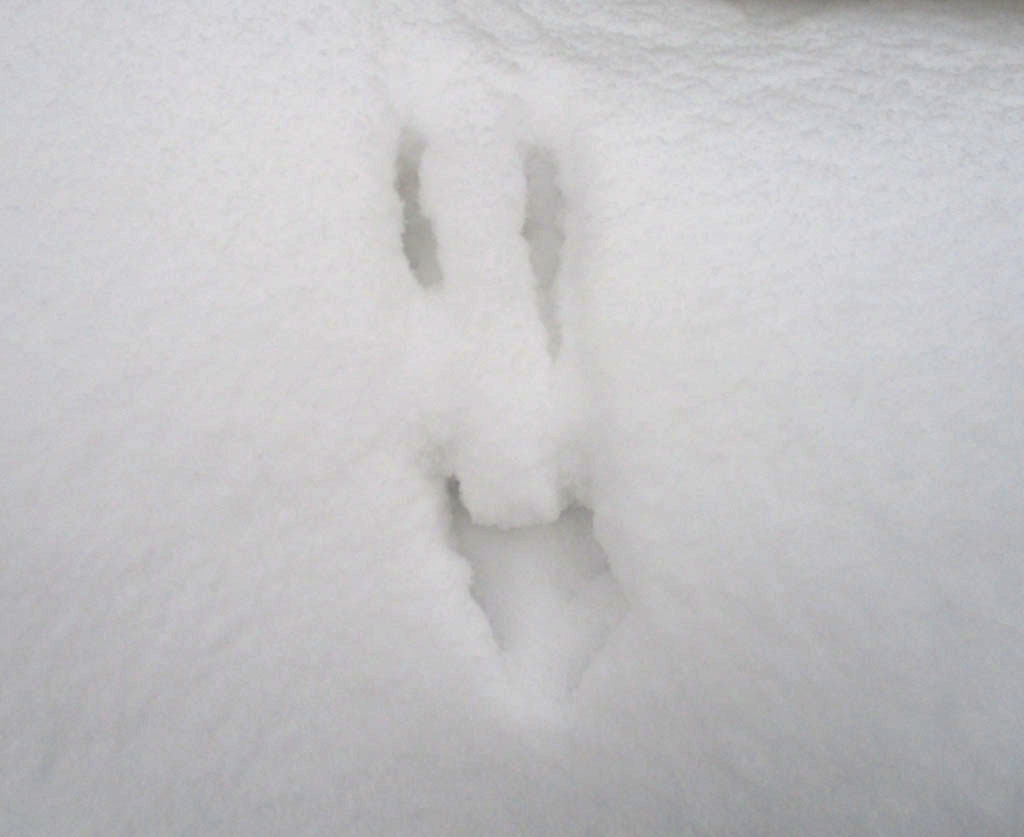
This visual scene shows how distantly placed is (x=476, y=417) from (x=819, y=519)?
0.88ft

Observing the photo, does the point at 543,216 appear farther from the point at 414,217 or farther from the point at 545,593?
the point at 545,593

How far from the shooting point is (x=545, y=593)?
2.05 ft

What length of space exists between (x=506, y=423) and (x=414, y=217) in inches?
8.1

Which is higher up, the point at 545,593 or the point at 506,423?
the point at 506,423

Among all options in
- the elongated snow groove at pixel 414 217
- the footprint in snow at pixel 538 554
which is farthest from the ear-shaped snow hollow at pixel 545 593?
the elongated snow groove at pixel 414 217

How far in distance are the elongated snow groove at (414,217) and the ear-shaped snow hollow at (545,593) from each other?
183mm

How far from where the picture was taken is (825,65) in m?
0.67

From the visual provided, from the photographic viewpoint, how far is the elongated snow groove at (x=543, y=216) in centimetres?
67

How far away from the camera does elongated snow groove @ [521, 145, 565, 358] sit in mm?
668

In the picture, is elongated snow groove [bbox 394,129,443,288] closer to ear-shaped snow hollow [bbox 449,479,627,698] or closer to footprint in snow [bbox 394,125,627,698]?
footprint in snow [bbox 394,125,627,698]

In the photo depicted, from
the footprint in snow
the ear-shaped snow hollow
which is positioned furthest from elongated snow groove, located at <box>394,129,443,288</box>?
the ear-shaped snow hollow

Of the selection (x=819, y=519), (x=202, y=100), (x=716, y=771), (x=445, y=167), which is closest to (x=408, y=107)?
(x=445, y=167)

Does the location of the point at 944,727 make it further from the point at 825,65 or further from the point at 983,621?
the point at 825,65

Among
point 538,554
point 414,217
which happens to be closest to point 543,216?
point 414,217
